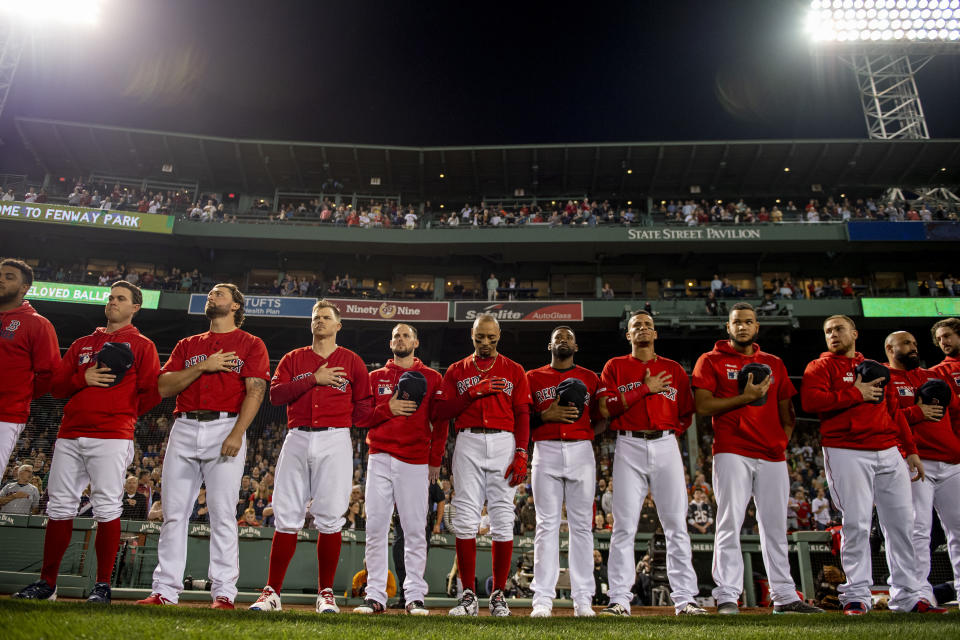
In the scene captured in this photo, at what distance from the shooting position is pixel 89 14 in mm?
23797

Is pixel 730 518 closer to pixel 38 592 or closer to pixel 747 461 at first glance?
pixel 747 461

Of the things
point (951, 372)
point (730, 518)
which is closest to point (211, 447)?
point (730, 518)

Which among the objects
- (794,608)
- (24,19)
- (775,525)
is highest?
(24,19)

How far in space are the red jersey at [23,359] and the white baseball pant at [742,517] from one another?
5377mm

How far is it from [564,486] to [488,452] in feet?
2.38

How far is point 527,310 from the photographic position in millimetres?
22219

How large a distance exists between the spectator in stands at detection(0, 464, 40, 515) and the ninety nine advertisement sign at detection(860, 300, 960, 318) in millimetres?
24445

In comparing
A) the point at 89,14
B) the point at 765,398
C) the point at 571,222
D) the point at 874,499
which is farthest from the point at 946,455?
the point at 89,14

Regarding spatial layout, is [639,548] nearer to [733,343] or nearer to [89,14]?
[733,343]

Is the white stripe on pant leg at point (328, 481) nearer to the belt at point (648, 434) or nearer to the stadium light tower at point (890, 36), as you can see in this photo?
the belt at point (648, 434)

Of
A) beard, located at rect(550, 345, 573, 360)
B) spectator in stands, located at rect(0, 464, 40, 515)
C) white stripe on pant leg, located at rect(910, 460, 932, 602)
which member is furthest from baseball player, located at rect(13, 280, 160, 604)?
white stripe on pant leg, located at rect(910, 460, 932, 602)

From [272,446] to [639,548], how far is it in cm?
1101

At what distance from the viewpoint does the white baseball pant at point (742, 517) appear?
468 centimetres

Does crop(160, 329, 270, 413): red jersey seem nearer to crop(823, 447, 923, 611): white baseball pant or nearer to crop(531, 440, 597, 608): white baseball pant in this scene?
crop(531, 440, 597, 608): white baseball pant
